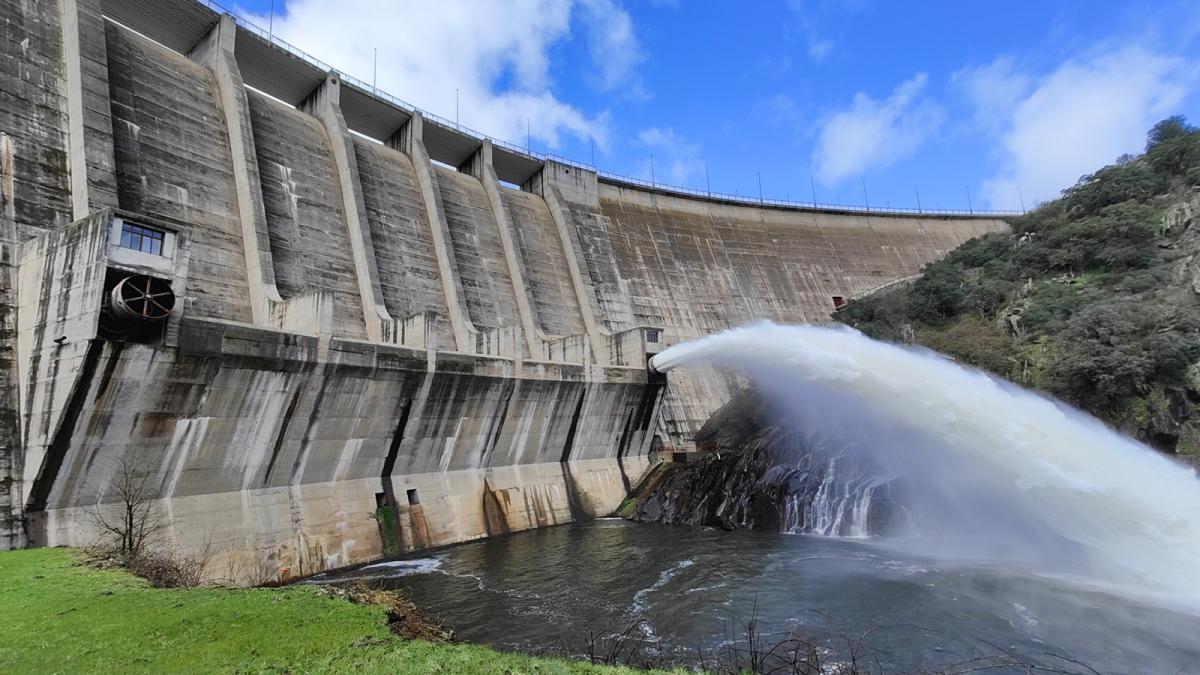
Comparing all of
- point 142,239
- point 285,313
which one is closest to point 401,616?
point 142,239

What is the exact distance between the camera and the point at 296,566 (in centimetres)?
1503

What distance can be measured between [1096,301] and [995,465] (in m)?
14.7

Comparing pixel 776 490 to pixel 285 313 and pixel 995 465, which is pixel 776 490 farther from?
pixel 285 313

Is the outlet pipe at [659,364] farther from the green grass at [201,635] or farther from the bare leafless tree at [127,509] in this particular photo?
the green grass at [201,635]

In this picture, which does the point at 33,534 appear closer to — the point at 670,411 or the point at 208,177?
the point at 208,177

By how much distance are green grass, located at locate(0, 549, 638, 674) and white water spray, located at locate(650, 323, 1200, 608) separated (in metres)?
13.2

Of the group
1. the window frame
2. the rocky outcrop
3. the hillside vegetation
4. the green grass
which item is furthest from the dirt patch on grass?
the hillside vegetation

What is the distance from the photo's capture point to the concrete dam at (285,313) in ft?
39.9

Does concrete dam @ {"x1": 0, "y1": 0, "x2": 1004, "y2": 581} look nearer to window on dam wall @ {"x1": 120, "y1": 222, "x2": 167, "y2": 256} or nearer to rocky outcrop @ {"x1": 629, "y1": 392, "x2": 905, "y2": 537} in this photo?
window on dam wall @ {"x1": 120, "y1": 222, "x2": 167, "y2": 256}

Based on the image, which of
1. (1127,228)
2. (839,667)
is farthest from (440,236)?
(1127,228)

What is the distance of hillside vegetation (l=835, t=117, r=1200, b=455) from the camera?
20.9 metres

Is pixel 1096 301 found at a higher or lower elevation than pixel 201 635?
higher

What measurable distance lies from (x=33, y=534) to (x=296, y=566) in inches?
201

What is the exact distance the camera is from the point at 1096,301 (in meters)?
25.9
